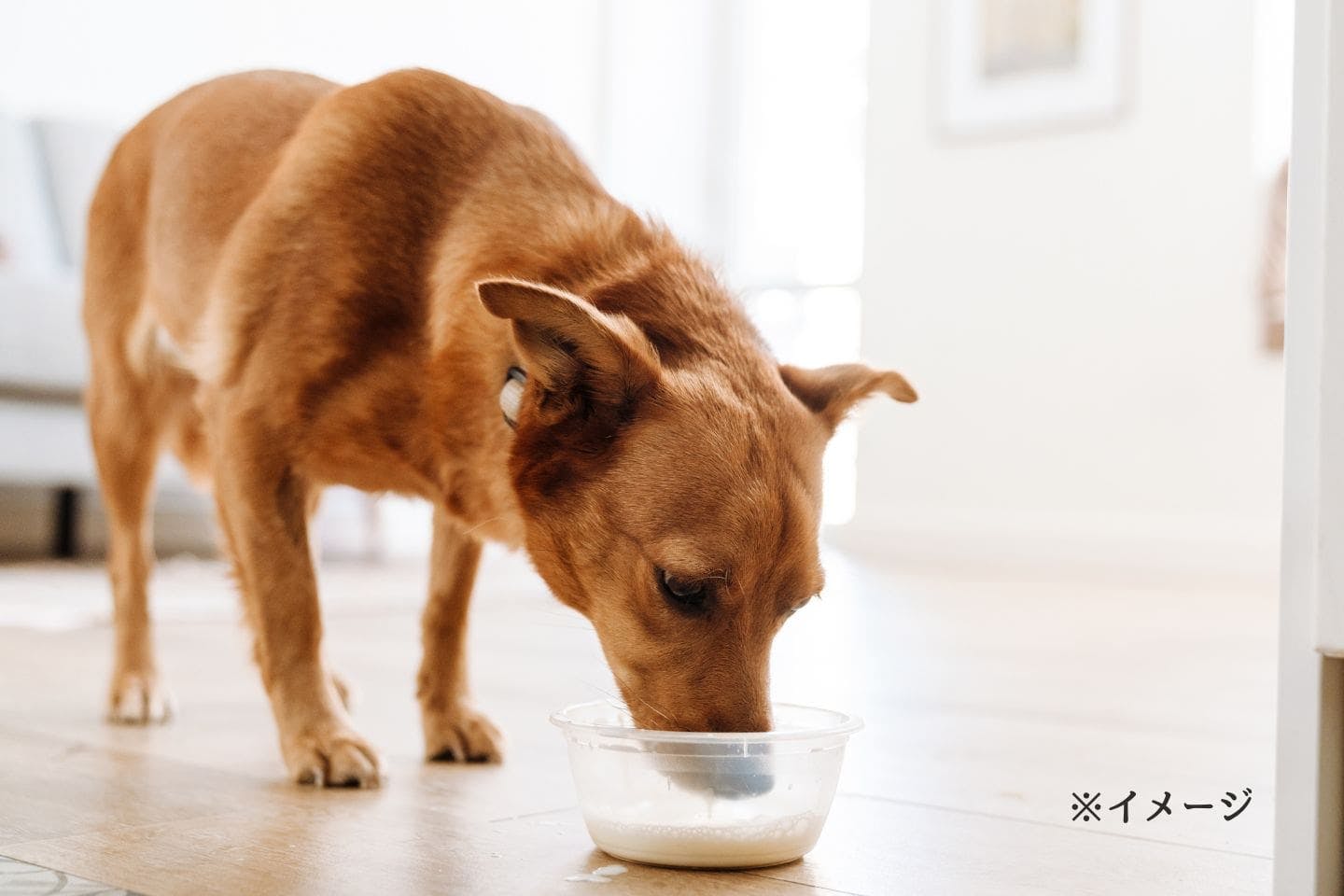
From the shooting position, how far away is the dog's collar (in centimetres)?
156

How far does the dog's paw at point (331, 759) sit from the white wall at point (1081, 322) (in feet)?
17.0

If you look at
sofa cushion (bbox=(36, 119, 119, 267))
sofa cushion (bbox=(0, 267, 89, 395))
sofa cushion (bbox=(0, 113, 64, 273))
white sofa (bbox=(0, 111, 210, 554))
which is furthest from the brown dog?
sofa cushion (bbox=(36, 119, 119, 267))

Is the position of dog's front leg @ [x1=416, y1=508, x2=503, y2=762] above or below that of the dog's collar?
below

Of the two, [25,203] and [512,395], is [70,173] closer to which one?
[25,203]

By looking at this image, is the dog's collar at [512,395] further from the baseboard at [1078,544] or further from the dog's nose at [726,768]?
the baseboard at [1078,544]

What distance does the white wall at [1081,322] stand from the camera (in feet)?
20.8

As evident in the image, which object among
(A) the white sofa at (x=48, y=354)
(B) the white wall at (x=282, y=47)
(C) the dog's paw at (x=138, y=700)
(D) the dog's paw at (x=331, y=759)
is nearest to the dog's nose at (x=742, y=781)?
(D) the dog's paw at (x=331, y=759)

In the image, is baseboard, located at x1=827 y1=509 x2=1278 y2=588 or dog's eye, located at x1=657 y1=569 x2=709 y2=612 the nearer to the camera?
dog's eye, located at x1=657 y1=569 x2=709 y2=612

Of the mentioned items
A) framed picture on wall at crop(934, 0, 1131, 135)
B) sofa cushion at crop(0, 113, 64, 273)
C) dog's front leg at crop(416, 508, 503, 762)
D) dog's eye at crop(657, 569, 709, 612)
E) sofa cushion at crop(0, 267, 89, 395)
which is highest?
framed picture on wall at crop(934, 0, 1131, 135)

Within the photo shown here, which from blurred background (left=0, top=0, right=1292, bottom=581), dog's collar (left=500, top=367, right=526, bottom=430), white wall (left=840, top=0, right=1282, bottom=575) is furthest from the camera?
white wall (left=840, top=0, right=1282, bottom=575)

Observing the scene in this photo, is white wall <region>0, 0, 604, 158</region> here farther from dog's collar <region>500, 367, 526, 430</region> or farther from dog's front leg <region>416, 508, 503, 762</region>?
dog's collar <region>500, 367, 526, 430</region>

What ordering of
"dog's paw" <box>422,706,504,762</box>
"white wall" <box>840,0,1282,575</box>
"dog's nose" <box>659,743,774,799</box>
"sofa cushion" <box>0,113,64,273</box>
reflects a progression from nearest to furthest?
"dog's nose" <box>659,743,774,799</box> → "dog's paw" <box>422,706,504,762</box> → "sofa cushion" <box>0,113,64,273</box> → "white wall" <box>840,0,1282,575</box>

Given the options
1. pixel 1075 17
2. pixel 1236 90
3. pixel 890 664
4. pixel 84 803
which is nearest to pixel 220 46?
pixel 1075 17

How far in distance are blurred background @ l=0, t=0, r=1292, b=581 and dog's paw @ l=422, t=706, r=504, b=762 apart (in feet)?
11.0
